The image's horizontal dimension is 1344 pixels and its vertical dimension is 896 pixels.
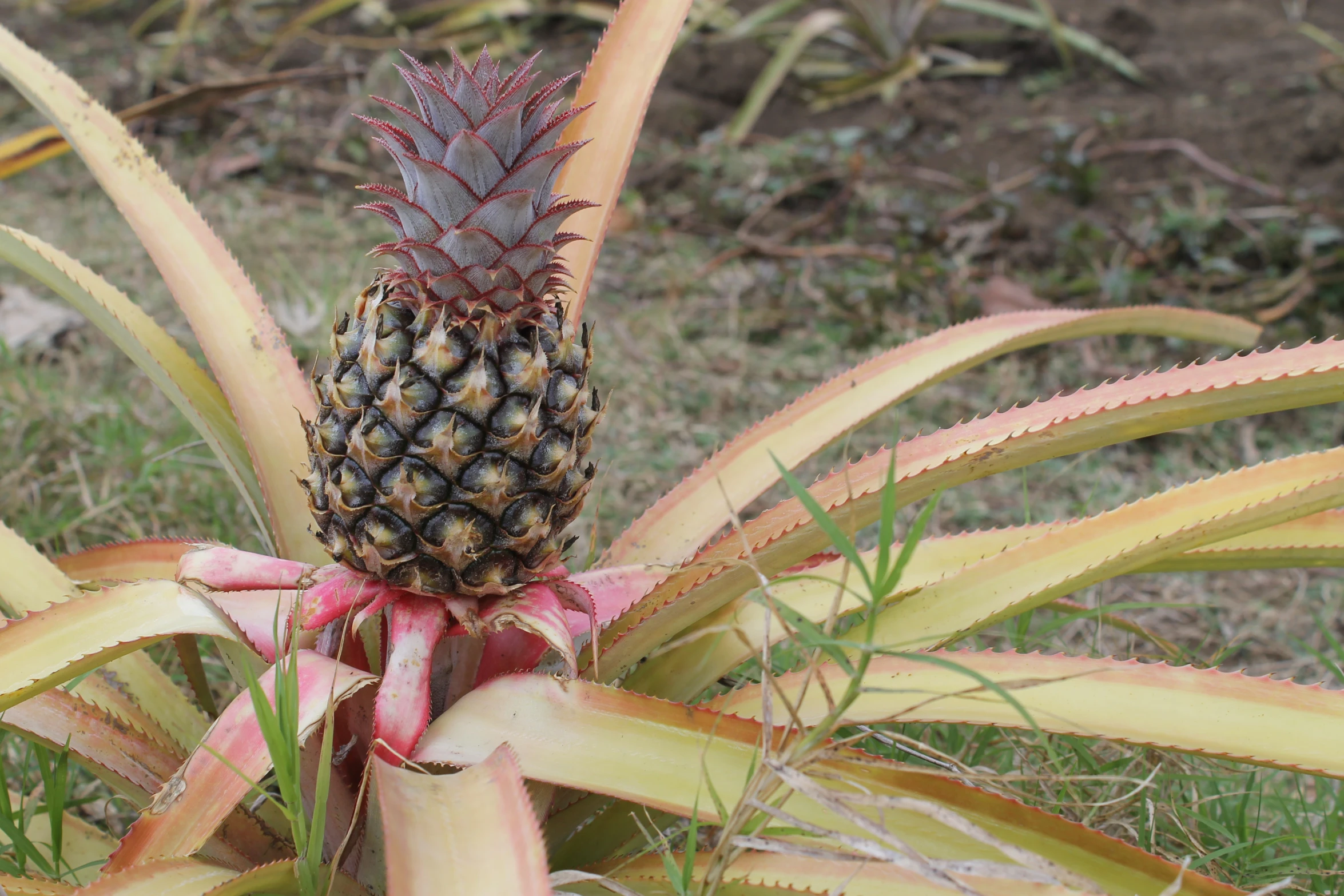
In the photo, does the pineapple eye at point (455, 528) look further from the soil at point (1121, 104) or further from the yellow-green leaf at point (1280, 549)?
the soil at point (1121, 104)

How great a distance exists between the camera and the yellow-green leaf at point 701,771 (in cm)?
112

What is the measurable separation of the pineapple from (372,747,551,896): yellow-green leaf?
0.99 feet

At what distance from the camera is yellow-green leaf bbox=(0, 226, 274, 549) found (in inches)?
62.8

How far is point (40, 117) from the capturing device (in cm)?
484

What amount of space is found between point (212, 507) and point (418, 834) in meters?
1.69

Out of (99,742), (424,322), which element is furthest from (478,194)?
(99,742)

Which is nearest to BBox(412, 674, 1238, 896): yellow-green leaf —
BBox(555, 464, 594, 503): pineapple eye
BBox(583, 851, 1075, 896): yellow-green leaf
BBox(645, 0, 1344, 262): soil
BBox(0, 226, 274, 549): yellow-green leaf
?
BBox(583, 851, 1075, 896): yellow-green leaf

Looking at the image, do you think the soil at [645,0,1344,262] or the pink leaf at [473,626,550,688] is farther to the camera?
the soil at [645,0,1344,262]

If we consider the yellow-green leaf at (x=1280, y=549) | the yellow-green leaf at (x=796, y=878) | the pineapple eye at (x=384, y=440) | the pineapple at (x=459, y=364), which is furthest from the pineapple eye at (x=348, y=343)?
the yellow-green leaf at (x=1280, y=549)

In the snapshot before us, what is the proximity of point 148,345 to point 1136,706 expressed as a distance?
59.3 inches

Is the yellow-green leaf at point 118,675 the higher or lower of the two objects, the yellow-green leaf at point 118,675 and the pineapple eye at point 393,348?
the lower

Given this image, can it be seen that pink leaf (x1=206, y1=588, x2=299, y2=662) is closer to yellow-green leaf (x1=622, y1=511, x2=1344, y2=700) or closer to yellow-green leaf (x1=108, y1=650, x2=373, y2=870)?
yellow-green leaf (x1=108, y1=650, x2=373, y2=870)

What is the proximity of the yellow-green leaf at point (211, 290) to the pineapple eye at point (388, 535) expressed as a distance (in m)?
0.36

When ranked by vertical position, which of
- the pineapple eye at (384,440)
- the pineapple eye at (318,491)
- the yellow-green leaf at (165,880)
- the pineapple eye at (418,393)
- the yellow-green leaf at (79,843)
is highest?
the pineapple eye at (418,393)
